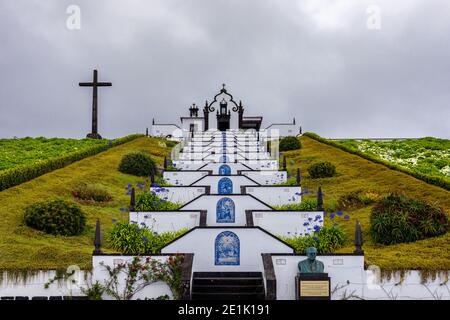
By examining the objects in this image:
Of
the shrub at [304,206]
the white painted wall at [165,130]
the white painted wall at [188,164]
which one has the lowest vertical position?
the shrub at [304,206]

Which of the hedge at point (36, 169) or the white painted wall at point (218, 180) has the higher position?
the hedge at point (36, 169)

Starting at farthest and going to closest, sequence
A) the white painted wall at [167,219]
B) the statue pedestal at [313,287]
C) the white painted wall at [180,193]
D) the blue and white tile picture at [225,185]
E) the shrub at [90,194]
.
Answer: the shrub at [90,194] → the blue and white tile picture at [225,185] → the white painted wall at [180,193] → the white painted wall at [167,219] → the statue pedestal at [313,287]

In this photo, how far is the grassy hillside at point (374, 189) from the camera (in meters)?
16.8

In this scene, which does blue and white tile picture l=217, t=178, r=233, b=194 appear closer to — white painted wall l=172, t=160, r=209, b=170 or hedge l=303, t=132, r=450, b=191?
white painted wall l=172, t=160, r=209, b=170

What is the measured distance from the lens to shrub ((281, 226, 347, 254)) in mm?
18178

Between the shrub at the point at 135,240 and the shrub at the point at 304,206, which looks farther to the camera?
the shrub at the point at 304,206

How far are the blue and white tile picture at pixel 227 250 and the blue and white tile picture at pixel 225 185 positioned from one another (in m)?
7.49

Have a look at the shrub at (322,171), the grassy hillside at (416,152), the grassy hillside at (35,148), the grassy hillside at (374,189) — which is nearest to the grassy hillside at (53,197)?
the grassy hillside at (35,148)

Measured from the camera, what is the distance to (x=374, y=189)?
2652 centimetres

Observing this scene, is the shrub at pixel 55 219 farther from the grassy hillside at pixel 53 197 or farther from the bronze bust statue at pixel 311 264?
the bronze bust statue at pixel 311 264
